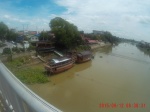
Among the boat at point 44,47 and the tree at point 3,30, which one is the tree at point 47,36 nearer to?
the boat at point 44,47

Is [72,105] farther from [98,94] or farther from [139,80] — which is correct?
[139,80]

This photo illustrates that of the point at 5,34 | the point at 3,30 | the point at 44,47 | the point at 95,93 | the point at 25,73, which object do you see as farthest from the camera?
the point at 5,34

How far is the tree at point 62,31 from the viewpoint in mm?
14281

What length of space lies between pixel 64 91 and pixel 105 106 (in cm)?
204

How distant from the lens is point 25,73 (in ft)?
28.8

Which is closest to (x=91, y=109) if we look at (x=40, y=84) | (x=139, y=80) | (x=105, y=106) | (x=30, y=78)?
(x=105, y=106)

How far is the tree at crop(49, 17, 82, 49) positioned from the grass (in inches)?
165

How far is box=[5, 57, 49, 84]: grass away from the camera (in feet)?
26.2

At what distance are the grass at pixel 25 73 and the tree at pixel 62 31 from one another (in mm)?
4197

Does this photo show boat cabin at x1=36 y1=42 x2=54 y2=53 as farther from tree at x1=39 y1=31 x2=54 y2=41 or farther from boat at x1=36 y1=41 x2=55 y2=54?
tree at x1=39 y1=31 x2=54 y2=41

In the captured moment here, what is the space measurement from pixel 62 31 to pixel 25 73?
21.2 feet
